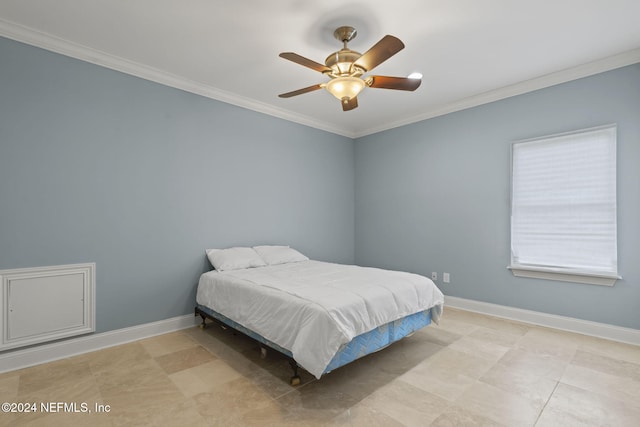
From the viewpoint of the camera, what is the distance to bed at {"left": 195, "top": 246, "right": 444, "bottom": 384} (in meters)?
2.00

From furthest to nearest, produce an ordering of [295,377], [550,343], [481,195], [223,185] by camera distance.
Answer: [481,195] < [223,185] < [550,343] < [295,377]

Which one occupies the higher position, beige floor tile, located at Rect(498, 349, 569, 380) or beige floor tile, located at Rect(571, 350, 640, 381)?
beige floor tile, located at Rect(571, 350, 640, 381)

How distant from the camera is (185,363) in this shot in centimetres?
253

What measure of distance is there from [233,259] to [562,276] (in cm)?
358

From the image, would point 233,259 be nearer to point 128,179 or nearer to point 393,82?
point 128,179

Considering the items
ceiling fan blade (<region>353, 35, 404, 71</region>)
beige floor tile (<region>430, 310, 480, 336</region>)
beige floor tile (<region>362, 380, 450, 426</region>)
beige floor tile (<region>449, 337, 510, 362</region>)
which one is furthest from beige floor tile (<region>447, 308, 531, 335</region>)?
ceiling fan blade (<region>353, 35, 404, 71</region>)

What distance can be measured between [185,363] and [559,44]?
14.1 feet

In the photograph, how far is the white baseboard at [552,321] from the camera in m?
2.89

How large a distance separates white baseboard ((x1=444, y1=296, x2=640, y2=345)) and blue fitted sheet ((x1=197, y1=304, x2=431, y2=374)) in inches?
50.6

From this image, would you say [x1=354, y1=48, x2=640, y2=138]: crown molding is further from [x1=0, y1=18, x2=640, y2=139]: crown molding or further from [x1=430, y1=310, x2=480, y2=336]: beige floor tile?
[x1=430, y1=310, x2=480, y2=336]: beige floor tile

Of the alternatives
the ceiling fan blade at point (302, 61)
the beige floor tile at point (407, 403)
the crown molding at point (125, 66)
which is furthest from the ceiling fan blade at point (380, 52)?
the beige floor tile at point (407, 403)

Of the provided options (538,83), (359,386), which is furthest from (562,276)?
(359,386)

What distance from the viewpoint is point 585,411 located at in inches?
74.0

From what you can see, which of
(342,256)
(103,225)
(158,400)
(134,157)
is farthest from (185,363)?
(342,256)
